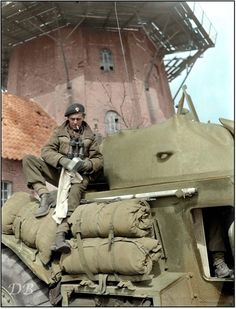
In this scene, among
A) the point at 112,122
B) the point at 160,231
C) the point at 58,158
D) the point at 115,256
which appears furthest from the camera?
the point at 112,122

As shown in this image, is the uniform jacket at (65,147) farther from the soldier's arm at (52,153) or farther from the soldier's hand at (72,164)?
the soldier's hand at (72,164)

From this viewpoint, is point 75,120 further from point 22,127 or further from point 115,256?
point 22,127

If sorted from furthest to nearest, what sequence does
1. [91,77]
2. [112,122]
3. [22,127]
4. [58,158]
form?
[91,77], [112,122], [22,127], [58,158]

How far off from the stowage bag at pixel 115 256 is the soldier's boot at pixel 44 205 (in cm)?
69

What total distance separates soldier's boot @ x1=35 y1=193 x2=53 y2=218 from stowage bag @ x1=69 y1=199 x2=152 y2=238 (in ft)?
1.83

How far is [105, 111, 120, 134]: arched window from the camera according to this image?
19.8m

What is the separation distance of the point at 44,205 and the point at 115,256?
134 centimetres

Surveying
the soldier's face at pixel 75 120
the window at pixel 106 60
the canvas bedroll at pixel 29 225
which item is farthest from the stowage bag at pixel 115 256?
the window at pixel 106 60

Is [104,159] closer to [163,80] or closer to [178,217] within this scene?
[178,217]

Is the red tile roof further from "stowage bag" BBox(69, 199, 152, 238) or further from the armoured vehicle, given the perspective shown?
"stowage bag" BBox(69, 199, 152, 238)

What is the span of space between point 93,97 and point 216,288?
16.8 meters

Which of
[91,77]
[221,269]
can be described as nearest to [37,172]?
[221,269]

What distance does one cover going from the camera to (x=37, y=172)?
473 centimetres

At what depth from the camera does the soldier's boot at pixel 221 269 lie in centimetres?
360
